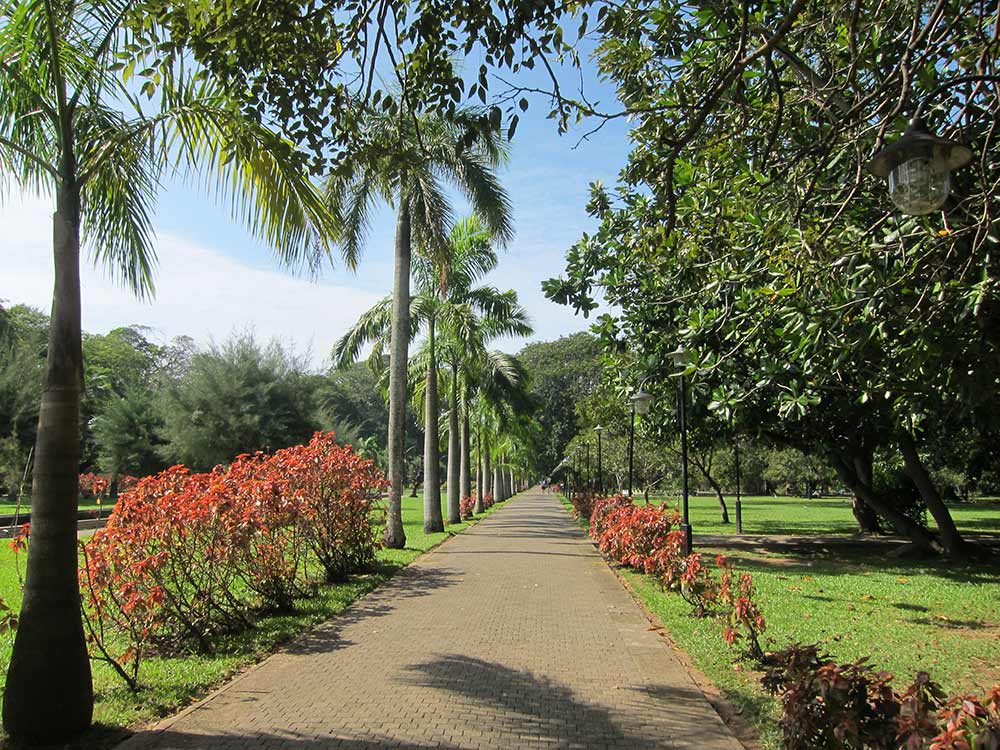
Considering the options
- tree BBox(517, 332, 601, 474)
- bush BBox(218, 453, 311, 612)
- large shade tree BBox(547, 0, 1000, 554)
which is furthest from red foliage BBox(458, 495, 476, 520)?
tree BBox(517, 332, 601, 474)

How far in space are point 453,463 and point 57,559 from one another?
22.6 metres

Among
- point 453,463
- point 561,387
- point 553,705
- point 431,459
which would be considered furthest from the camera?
point 561,387

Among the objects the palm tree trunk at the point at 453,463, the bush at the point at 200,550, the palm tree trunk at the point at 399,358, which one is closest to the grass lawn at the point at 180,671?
the bush at the point at 200,550

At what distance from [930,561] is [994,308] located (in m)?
12.3

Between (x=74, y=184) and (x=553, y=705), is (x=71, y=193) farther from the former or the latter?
(x=553, y=705)

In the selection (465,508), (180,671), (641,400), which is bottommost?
(465,508)

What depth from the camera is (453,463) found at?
27.0 metres

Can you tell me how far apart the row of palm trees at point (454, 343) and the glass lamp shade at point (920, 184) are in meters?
14.0

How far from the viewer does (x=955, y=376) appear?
6039mm

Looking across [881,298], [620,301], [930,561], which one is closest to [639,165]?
[881,298]

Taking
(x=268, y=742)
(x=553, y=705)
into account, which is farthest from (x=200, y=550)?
(x=553, y=705)

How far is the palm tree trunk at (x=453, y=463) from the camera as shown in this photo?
26312 millimetres

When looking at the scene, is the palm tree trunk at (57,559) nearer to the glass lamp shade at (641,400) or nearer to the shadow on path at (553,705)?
the shadow on path at (553,705)

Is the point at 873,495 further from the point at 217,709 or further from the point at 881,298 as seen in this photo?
the point at 217,709
